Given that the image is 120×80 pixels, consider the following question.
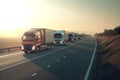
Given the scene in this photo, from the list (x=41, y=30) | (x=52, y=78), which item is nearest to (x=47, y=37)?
(x=41, y=30)

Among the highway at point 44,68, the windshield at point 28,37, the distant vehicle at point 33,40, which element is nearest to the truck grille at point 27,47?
the distant vehicle at point 33,40

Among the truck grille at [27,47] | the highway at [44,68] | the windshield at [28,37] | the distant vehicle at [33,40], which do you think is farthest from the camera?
the windshield at [28,37]

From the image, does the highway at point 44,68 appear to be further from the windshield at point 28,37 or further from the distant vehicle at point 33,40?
the windshield at point 28,37

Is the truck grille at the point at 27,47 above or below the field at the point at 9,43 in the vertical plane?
above

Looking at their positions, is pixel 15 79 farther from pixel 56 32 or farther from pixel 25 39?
pixel 56 32

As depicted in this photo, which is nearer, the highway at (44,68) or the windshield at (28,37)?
the highway at (44,68)

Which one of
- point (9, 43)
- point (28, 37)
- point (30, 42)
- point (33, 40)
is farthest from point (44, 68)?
point (9, 43)

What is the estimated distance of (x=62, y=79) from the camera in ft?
49.2

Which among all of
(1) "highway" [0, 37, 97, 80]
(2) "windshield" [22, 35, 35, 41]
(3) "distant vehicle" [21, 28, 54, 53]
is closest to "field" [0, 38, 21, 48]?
(3) "distant vehicle" [21, 28, 54, 53]

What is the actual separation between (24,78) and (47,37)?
1145 inches

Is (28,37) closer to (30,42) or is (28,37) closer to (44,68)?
(30,42)

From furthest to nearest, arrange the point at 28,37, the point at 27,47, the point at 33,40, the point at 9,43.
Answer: the point at 9,43 < the point at 28,37 < the point at 33,40 < the point at 27,47

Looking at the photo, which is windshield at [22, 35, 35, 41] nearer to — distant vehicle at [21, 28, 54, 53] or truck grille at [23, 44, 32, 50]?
distant vehicle at [21, 28, 54, 53]

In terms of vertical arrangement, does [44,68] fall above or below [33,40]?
below
